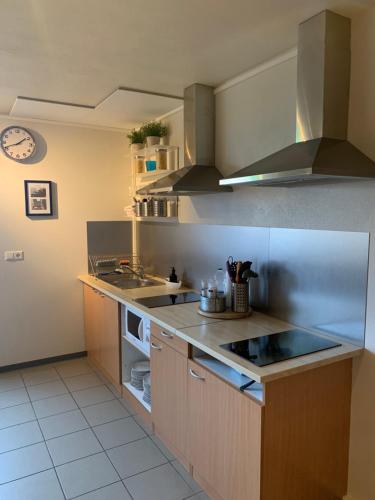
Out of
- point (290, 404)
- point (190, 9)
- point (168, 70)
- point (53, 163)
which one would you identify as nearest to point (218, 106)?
point (168, 70)

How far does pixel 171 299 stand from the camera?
8.91 feet

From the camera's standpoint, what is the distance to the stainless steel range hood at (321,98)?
162 cm

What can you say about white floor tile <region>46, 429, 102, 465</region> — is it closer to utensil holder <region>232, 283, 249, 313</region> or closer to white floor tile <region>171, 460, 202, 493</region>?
white floor tile <region>171, 460, 202, 493</region>

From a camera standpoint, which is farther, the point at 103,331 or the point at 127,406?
the point at 103,331

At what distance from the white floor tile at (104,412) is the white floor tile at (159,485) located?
0.65 m

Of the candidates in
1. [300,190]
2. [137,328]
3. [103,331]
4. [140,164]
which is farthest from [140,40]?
[103,331]

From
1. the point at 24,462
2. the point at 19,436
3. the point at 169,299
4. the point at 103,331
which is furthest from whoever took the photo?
the point at 103,331

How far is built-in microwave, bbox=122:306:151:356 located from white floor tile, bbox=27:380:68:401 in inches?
32.6

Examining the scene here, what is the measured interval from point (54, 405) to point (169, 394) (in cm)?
120

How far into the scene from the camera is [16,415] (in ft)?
8.98

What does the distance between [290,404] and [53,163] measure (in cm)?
296

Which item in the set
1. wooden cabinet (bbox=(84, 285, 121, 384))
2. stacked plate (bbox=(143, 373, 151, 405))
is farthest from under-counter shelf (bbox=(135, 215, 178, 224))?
stacked plate (bbox=(143, 373, 151, 405))

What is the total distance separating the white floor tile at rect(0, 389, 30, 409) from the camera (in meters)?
2.91

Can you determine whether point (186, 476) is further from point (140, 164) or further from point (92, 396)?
point (140, 164)
